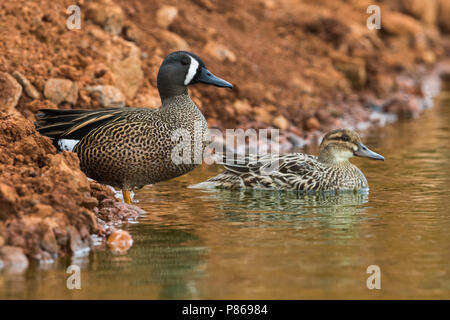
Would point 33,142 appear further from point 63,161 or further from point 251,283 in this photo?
point 251,283

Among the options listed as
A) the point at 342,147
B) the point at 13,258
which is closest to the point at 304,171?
the point at 342,147

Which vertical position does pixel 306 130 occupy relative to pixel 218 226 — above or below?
above

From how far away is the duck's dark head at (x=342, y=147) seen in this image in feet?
36.7

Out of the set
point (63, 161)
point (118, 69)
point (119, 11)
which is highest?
point (119, 11)

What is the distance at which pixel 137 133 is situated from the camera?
9.16 metres

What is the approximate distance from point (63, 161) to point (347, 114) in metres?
9.99

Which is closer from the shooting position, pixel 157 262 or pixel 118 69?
pixel 157 262

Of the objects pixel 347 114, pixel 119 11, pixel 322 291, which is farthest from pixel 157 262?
pixel 347 114

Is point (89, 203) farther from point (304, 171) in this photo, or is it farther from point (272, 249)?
point (304, 171)

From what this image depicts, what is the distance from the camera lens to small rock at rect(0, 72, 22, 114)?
11.5 meters

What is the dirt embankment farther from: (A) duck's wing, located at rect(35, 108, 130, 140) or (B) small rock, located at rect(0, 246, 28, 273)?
(A) duck's wing, located at rect(35, 108, 130, 140)

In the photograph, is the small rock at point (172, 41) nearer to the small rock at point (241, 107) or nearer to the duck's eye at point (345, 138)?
the small rock at point (241, 107)

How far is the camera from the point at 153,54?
49.7 feet

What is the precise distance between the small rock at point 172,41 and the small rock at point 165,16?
0.33 m
